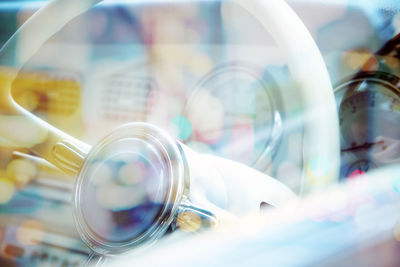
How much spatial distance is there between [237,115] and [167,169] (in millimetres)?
902

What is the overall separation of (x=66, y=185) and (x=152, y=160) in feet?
1.80

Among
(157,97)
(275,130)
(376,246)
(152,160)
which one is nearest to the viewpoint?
(152,160)

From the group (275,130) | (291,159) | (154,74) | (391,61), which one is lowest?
(291,159)

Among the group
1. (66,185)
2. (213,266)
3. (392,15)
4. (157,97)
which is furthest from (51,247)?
(392,15)

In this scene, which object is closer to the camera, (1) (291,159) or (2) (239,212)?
(2) (239,212)

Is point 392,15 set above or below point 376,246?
above

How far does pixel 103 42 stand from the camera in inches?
58.1

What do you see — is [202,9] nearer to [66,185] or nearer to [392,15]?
[392,15]

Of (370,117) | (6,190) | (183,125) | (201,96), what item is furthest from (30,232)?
(370,117)

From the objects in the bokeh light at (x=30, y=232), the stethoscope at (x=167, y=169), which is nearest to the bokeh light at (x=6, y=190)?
the bokeh light at (x=30, y=232)

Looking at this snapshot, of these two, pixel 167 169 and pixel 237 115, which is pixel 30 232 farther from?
pixel 237 115

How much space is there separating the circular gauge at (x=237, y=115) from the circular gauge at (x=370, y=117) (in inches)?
8.7

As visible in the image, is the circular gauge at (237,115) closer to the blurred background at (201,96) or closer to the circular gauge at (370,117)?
the blurred background at (201,96)

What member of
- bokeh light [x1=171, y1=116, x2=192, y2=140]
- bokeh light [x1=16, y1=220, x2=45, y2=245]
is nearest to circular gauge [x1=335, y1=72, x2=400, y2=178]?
bokeh light [x1=171, y1=116, x2=192, y2=140]
